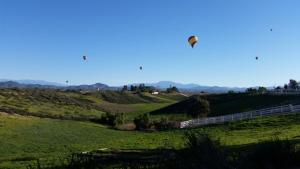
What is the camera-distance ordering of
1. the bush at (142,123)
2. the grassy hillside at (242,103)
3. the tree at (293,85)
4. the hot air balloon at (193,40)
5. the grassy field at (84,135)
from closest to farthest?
the grassy field at (84,135), the hot air balloon at (193,40), the bush at (142,123), the grassy hillside at (242,103), the tree at (293,85)

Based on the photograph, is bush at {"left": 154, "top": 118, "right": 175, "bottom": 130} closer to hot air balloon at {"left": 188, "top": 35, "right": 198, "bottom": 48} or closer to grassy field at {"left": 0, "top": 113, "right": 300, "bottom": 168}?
grassy field at {"left": 0, "top": 113, "right": 300, "bottom": 168}

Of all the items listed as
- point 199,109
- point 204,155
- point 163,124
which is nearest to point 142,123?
point 163,124

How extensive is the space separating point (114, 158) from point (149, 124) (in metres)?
59.3

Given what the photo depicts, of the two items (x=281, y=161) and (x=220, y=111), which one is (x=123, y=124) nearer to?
(x=220, y=111)

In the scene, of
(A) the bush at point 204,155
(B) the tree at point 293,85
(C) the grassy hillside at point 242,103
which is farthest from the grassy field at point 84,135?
(B) the tree at point 293,85

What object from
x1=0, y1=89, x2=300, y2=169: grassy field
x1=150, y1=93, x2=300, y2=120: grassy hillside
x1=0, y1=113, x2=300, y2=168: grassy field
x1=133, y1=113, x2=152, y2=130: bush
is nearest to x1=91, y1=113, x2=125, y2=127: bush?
x1=133, y1=113, x2=152, y2=130: bush

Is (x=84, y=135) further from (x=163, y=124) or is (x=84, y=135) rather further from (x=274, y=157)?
(x=274, y=157)

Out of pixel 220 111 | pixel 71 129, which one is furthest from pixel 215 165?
pixel 220 111

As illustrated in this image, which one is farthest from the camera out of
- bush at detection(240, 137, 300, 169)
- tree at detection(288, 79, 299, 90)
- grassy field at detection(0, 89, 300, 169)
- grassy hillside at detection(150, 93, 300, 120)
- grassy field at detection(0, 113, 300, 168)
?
tree at detection(288, 79, 299, 90)

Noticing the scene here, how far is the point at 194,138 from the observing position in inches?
580

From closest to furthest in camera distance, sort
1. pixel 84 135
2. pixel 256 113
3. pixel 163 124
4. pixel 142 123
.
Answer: pixel 84 135 → pixel 256 113 → pixel 163 124 → pixel 142 123

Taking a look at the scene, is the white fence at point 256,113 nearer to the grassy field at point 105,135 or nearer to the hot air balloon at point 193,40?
the grassy field at point 105,135

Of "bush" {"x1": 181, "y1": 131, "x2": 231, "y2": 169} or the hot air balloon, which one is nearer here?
"bush" {"x1": 181, "y1": 131, "x2": 231, "y2": 169}

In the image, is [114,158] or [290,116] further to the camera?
[290,116]
